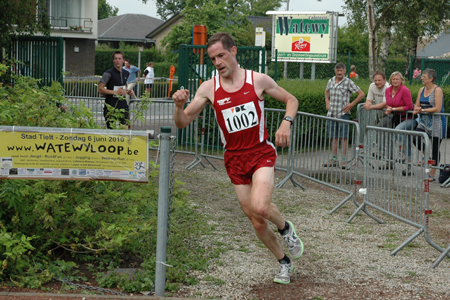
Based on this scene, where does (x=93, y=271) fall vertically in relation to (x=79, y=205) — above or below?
below

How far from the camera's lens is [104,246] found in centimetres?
493

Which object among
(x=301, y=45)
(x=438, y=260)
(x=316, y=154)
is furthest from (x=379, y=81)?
(x=301, y=45)

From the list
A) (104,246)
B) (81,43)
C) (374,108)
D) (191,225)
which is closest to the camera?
(104,246)

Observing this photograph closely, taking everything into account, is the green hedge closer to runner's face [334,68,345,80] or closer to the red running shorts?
runner's face [334,68,345,80]

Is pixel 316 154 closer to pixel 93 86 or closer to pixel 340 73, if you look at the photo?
pixel 340 73

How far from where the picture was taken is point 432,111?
10055 mm

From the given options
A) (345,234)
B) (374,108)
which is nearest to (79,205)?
(345,234)

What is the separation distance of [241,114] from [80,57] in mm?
47689

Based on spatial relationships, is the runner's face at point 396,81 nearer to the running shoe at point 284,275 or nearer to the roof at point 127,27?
the running shoe at point 284,275

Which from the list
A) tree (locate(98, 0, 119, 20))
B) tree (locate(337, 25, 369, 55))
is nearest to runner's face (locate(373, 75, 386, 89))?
tree (locate(337, 25, 369, 55))

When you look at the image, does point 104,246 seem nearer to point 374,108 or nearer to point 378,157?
point 378,157

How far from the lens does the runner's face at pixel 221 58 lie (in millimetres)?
4922

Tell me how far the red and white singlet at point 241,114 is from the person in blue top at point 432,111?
5950 mm

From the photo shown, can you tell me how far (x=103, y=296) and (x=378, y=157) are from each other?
3.99 metres
